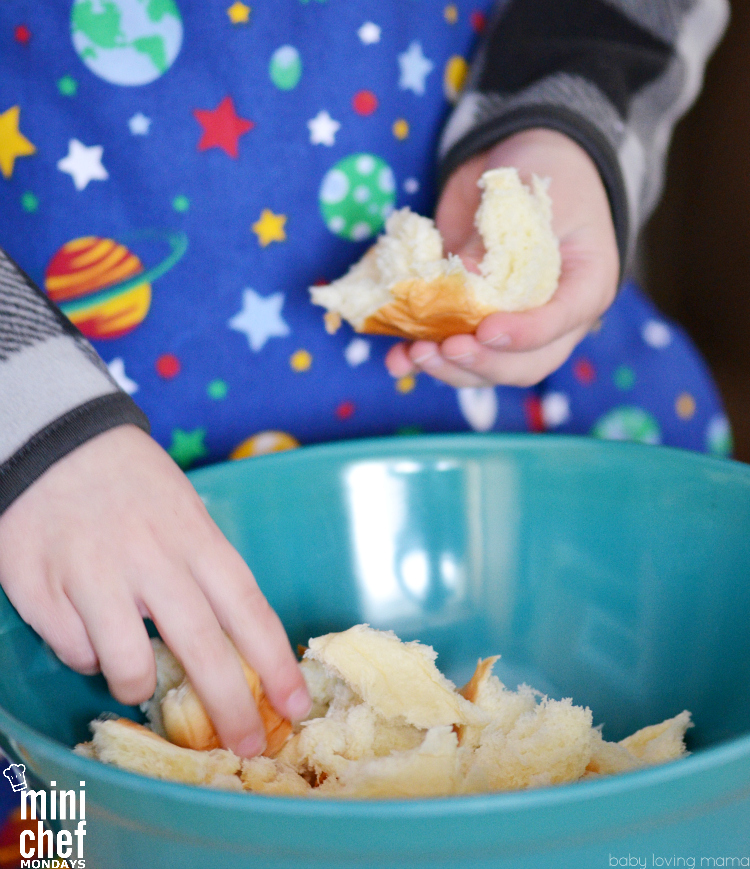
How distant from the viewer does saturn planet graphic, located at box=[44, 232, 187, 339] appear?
53cm

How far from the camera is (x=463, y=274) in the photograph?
444 mm

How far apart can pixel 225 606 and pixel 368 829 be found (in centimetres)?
17

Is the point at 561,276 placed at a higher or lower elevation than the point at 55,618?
higher

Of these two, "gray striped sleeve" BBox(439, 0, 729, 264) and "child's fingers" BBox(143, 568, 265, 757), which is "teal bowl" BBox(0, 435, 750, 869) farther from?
"gray striped sleeve" BBox(439, 0, 729, 264)

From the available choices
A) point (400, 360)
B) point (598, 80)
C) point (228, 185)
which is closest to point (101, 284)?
point (228, 185)

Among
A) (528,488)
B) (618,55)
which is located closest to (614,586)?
(528,488)

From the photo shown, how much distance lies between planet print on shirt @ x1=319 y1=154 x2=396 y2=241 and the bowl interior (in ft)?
0.68

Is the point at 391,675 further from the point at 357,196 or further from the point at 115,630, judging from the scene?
the point at 357,196

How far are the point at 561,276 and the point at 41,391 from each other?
352 mm

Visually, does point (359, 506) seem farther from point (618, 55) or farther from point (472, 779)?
point (618, 55)

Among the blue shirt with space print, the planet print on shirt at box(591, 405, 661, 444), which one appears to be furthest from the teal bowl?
the planet print on shirt at box(591, 405, 661, 444)

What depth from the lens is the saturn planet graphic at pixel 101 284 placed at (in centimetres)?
53

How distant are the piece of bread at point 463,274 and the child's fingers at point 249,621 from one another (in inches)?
7.8

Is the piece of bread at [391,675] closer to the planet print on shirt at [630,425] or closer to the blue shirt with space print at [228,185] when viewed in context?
the blue shirt with space print at [228,185]
